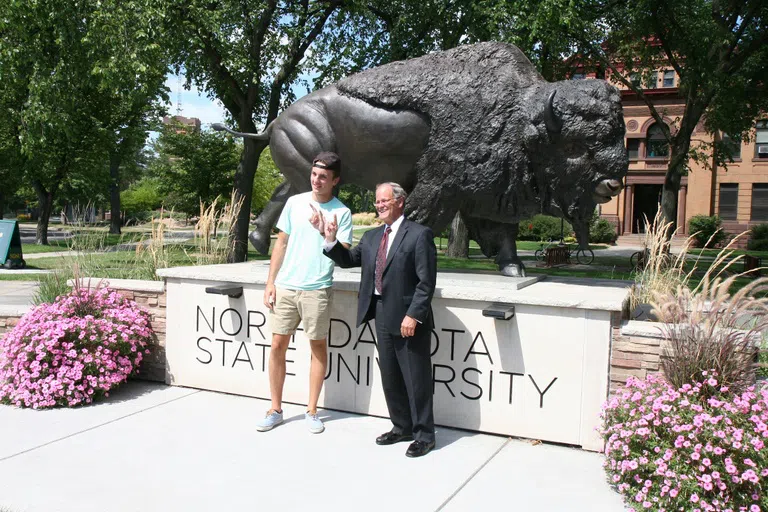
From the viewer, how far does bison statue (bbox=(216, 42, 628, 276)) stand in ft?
16.5

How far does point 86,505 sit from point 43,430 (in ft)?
4.99

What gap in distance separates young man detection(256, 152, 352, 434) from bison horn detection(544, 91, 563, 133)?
172 cm

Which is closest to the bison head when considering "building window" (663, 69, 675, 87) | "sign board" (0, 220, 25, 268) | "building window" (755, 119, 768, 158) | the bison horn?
the bison horn

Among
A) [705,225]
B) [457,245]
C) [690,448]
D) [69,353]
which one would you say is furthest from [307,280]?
[705,225]

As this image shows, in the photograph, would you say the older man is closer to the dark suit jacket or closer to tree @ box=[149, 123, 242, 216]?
the dark suit jacket

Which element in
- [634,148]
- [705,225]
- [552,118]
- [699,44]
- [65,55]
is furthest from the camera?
[634,148]

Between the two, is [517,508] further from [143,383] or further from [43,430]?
[143,383]

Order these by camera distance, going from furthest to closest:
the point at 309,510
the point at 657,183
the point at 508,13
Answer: the point at 657,183 → the point at 508,13 → the point at 309,510

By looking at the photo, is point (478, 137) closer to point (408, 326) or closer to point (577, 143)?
point (577, 143)

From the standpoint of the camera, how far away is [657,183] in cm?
3784

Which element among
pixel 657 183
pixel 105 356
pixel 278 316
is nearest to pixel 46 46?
pixel 105 356

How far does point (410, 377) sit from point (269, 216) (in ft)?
9.46

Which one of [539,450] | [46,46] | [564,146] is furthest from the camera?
[46,46]

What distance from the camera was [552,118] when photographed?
16.3 ft
